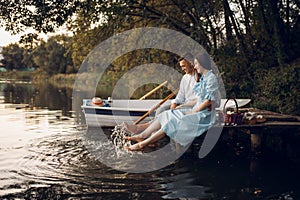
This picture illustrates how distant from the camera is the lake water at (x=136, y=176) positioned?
17.4 ft

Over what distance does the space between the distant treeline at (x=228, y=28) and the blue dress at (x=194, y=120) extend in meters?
3.74

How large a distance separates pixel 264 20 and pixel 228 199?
7992mm

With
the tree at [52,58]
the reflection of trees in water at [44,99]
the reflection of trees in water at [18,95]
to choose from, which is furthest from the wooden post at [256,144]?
the tree at [52,58]

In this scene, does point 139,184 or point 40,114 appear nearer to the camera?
point 139,184

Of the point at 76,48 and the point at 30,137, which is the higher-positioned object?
the point at 76,48

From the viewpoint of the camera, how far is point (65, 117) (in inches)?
526

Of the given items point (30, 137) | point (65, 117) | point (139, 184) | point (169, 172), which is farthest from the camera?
point (65, 117)

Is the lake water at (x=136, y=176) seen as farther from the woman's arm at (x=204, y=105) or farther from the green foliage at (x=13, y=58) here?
the green foliage at (x=13, y=58)

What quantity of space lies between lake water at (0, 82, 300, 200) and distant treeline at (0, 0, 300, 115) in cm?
338

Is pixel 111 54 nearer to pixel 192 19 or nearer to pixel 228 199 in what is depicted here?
pixel 192 19

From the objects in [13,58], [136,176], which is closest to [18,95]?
[136,176]

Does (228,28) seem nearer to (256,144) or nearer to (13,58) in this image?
(256,144)

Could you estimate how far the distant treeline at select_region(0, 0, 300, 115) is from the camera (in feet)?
35.3

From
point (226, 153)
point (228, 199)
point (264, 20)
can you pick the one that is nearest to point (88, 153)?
point (226, 153)
